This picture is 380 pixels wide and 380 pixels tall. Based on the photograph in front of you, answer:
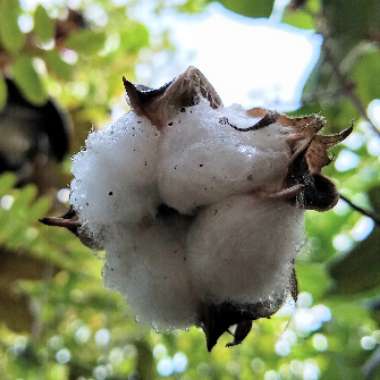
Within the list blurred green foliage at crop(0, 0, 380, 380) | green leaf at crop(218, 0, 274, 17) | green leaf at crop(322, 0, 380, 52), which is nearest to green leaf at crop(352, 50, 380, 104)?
blurred green foliage at crop(0, 0, 380, 380)

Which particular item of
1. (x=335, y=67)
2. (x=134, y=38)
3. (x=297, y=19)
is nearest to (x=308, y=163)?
(x=335, y=67)

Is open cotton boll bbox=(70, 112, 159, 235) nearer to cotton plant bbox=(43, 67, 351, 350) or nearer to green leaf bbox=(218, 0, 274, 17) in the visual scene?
cotton plant bbox=(43, 67, 351, 350)

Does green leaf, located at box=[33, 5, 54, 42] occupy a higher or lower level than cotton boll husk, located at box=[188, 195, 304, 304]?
lower

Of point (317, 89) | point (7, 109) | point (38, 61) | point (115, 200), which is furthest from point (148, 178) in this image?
point (7, 109)

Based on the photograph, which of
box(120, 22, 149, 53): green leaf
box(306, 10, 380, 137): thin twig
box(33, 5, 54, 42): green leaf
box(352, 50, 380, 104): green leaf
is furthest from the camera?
box(120, 22, 149, 53): green leaf

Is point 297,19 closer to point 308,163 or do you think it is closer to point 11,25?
point 11,25

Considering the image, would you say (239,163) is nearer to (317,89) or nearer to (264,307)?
(264,307)

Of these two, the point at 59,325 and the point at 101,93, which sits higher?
the point at 101,93
